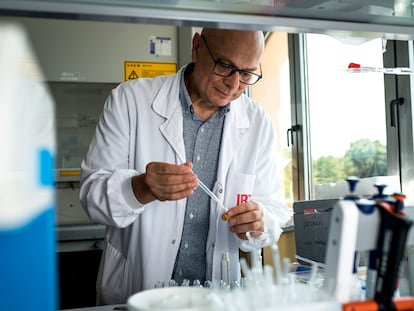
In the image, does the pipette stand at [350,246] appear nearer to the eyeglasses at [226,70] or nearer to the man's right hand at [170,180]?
the man's right hand at [170,180]

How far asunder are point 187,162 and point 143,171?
0.27 metres

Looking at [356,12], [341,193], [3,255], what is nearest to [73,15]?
[3,255]

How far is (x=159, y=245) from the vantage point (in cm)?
165

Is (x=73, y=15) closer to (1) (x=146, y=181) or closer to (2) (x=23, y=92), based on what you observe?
(2) (x=23, y=92)

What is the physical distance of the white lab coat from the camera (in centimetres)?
164

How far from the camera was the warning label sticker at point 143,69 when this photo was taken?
10.1 ft

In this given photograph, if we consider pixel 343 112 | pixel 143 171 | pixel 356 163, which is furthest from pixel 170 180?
pixel 343 112

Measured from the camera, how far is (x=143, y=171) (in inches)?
67.8

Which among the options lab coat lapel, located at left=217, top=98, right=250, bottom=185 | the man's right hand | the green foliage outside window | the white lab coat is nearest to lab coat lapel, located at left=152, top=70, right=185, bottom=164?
the white lab coat

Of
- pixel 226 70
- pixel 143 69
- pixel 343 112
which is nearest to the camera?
pixel 226 70

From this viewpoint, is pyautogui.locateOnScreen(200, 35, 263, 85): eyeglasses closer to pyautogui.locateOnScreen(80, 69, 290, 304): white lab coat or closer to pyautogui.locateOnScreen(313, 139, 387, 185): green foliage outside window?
pyautogui.locateOnScreen(80, 69, 290, 304): white lab coat

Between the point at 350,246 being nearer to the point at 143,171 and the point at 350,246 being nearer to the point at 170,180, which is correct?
the point at 170,180

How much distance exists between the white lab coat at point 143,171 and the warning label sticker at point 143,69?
1.26m

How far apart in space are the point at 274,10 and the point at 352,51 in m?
1.89
